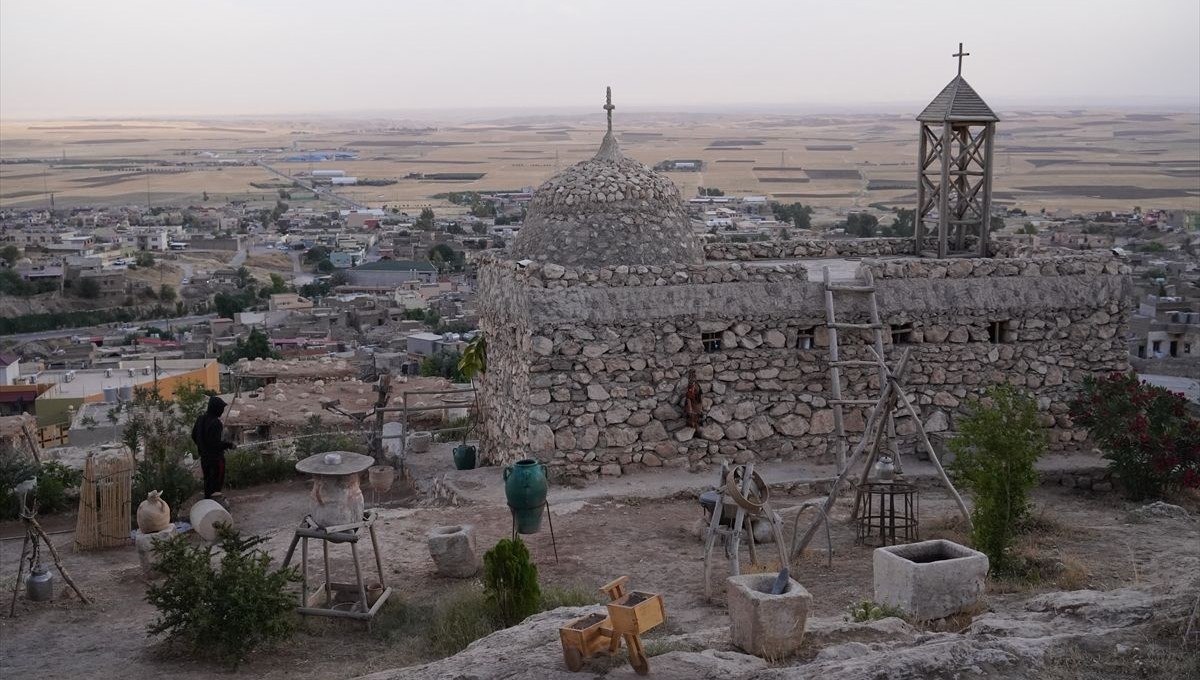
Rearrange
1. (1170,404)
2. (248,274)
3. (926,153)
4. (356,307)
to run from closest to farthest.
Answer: (1170,404) < (926,153) < (356,307) < (248,274)

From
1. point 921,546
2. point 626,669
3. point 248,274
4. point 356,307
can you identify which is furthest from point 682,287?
point 248,274

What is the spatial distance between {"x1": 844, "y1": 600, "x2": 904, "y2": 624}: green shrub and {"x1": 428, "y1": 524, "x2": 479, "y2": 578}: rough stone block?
347 centimetres

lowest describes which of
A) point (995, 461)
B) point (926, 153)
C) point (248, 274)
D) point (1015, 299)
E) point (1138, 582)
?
point (248, 274)

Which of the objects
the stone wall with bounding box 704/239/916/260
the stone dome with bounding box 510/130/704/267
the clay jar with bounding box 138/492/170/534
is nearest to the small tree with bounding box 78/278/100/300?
the stone wall with bounding box 704/239/916/260

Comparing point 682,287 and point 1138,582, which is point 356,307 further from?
point 1138,582

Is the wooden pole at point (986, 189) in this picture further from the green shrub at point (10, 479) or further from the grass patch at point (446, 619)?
the green shrub at point (10, 479)

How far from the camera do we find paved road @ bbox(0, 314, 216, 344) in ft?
180

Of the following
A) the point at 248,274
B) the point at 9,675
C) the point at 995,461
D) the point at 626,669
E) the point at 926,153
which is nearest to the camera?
the point at 626,669

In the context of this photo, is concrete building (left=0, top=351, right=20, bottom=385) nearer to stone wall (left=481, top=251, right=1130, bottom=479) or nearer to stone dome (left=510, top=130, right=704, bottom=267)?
stone wall (left=481, top=251, right=1130, bottom=479)

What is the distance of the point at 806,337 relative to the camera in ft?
43.4

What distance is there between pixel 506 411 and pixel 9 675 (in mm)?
6167

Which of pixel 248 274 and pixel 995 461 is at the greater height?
pixel 995 461

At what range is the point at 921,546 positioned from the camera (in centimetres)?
871

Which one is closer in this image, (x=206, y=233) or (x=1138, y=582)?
(x=1138, y=582)
